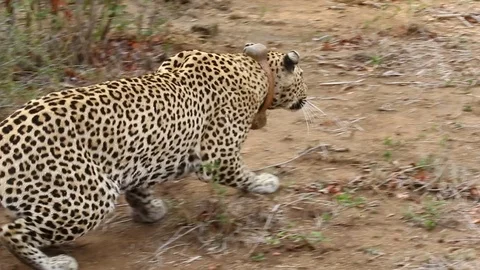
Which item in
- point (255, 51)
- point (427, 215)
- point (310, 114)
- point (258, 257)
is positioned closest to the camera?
point (258, 257)

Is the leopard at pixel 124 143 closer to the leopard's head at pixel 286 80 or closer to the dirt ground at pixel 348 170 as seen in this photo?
the leopard's head at pixel 286 80

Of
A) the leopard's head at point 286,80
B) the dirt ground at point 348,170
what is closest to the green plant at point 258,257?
the dirt ground at point 348,170

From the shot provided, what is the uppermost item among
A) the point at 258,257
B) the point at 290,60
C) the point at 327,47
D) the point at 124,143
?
the point at 290,60

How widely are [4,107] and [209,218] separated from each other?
1926 millimetres

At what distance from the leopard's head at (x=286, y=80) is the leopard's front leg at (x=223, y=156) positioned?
1.45 ft

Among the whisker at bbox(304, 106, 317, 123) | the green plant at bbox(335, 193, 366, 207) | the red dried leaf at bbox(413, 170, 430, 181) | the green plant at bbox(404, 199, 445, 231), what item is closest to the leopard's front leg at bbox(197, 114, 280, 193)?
the green plant at bbox(335, 193, 366, 207)

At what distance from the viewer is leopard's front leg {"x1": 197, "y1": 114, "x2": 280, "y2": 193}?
5738 mm

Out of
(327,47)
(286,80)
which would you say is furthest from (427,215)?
(327,47)

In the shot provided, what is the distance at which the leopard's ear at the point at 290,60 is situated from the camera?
6145 mm

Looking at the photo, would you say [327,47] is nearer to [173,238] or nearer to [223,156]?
[223,156]

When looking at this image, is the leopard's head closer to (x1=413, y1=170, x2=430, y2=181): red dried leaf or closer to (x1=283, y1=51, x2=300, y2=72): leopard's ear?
(x1=283, y1=51, x2=300, y2=72): leopard's ear

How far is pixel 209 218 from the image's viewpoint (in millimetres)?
5621

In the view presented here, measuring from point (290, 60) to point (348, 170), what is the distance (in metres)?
0.93

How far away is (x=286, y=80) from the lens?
6242 mm
